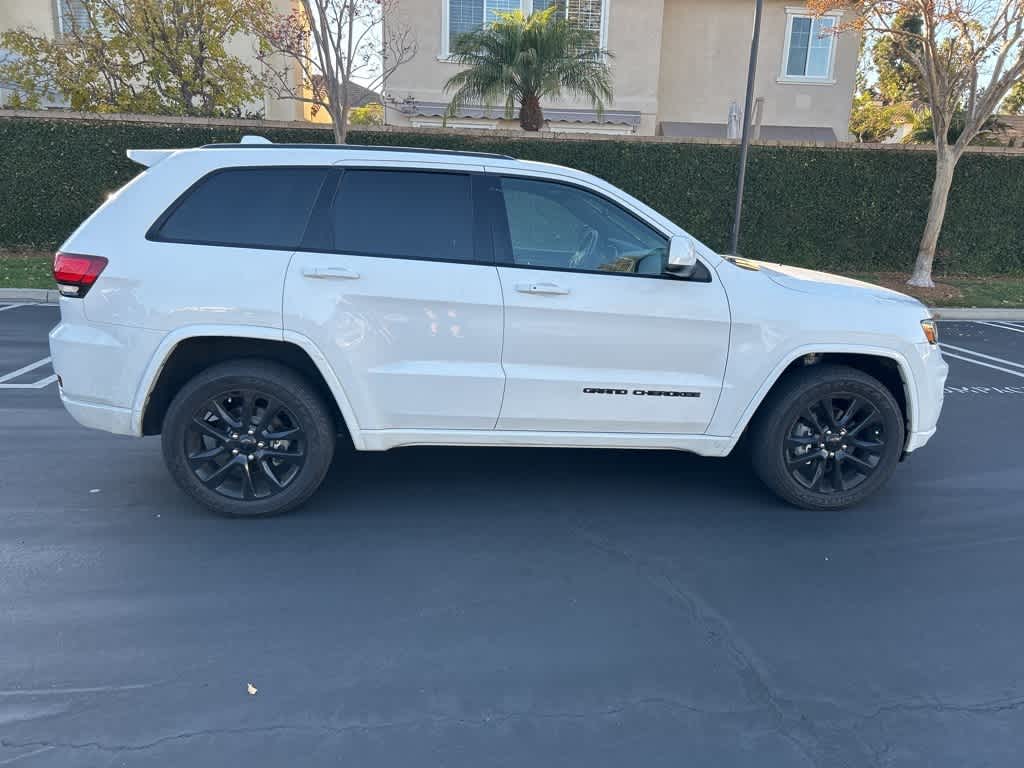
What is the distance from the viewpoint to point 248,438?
12.9 feet

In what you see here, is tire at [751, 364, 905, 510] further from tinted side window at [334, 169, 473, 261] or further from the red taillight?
the red taillight

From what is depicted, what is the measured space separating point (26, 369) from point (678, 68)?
723 inches

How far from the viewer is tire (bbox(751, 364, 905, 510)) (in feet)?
13.7

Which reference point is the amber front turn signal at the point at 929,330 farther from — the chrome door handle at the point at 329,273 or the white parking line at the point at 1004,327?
the white parking line at the point at 1004,327

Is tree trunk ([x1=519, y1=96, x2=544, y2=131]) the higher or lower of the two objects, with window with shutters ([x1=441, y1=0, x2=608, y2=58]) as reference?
lower

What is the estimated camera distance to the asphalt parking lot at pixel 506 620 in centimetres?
251

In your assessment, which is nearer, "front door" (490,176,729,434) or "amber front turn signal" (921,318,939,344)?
"front door" (490,176,729,434)

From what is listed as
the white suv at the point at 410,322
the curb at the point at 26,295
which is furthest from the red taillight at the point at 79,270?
the curb at the point at 26,295

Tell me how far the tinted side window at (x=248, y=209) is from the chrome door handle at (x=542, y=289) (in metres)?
1.21

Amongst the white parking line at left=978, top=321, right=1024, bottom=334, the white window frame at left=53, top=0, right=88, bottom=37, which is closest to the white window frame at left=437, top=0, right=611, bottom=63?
the white window frame at left=53, top=0, right=88, bottom=37

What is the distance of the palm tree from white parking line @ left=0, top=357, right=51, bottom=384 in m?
10.4

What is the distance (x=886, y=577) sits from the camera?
3.64 m

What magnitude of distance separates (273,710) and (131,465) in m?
2.75

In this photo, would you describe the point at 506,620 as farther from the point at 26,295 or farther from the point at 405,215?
the point at 26,295
